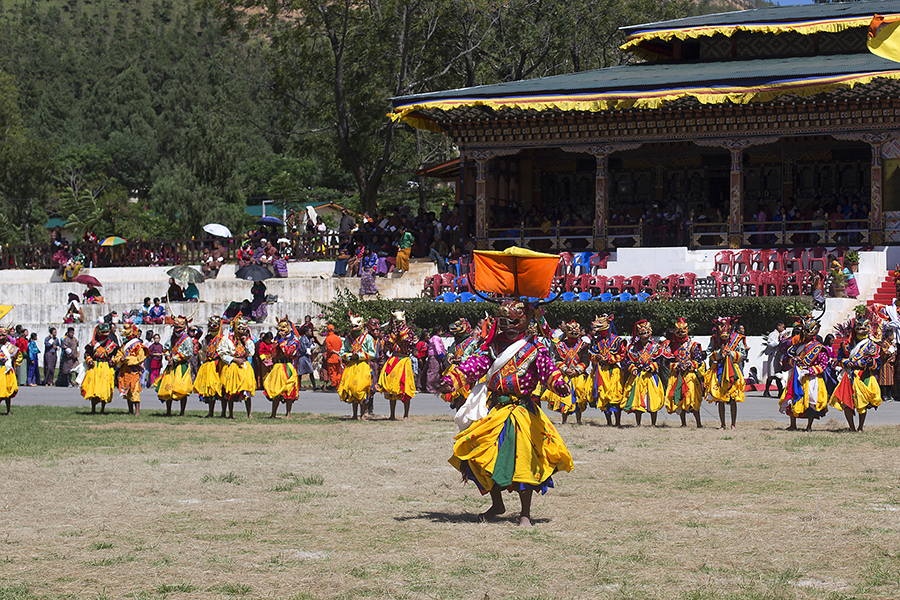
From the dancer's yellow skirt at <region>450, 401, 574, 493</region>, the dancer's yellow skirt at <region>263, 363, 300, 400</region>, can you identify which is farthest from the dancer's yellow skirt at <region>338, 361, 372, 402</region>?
the dancer's yellow skirt at <region>450, 401, 574, 493</region>

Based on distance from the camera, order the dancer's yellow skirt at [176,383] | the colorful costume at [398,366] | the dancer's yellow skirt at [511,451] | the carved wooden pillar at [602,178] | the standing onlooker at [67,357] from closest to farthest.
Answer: the dancer's yellow skirt at [511,451]
the colorful costume at [398,366]
the dancer's yellow skirt at [176,383]
the standing onlooker at [67,357]
the carved wooden pillar at [602,178]

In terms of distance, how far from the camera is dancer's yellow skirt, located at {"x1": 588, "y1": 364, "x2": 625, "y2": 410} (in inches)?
713

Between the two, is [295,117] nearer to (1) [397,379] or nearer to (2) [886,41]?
(1) [397,379]

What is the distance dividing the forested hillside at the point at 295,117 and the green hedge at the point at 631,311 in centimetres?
1474

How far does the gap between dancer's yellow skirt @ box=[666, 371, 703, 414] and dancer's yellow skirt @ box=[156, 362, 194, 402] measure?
7727 millimetres

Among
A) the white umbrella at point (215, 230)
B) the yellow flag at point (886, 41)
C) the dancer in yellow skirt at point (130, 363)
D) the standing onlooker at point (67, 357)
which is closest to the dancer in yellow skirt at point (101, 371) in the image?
the dancer in yellow skirt at point (130, 363)

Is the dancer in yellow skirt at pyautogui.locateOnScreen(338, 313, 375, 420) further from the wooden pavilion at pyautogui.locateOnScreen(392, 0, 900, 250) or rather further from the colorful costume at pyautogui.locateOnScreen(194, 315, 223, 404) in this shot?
the wooden pavilion at pyautogui.locateOnScreen(392, 0, 900, 250)

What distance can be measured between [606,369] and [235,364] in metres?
5.93

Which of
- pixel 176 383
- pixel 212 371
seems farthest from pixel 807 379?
pixel 176 383

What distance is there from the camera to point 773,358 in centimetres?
2412

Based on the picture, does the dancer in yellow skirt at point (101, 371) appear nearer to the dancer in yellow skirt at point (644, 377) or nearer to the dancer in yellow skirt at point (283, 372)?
the dancer in yellow skirt at point (283, 372)

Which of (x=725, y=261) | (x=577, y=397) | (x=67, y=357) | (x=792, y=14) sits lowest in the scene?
(x=577, y=397)

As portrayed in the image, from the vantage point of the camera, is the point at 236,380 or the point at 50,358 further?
the point at 50,358

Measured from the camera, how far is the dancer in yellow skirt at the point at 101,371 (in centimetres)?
1947
